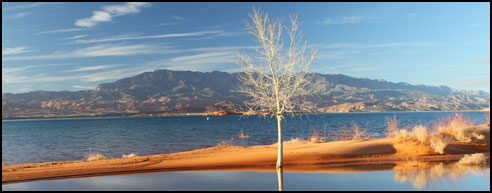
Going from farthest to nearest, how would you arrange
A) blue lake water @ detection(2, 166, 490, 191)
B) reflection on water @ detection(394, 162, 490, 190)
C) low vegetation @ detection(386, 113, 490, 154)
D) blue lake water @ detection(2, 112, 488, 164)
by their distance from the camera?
blue lake water @ detection(2, 112, 488, 164) < low vegetation @ detection(386, 113, 490, 154) < reflection on water @ detection(394, 162, 490, 190) < blue lake water @ detection(2, 166, 490, 191)

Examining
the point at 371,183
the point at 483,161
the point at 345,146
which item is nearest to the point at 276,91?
the point at 371,183

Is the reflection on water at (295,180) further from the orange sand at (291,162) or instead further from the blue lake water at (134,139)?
the blue lake water at (134,139)

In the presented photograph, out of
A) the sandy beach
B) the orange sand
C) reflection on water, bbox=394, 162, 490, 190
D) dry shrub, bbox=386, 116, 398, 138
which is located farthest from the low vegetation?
reflection on water, bbox=394, 162, 490, 190

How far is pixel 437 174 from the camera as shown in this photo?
13.0 m

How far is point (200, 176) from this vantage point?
Answer: 1368cm

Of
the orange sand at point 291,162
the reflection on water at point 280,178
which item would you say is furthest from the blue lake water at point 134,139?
the reflection on water at point 280,178

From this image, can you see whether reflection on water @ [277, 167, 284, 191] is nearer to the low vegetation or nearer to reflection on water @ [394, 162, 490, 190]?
reflection on water @ [394, 162, 490, 190]

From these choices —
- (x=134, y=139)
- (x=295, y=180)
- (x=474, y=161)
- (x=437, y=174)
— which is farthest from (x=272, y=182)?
(x=134, y=139)

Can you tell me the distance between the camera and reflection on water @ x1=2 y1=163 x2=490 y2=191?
11.2m

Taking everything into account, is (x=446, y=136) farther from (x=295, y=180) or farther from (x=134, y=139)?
(x=134, y=139)

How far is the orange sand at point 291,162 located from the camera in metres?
15.1

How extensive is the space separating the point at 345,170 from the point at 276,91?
14.2 feet

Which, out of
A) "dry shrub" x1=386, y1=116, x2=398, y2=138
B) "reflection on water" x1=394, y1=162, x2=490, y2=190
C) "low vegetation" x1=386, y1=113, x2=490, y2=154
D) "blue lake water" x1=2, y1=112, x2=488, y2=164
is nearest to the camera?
"reflection on water" x1=394, y1=162, x2=490, y2=190

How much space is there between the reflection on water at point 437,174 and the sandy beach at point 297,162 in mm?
1283
